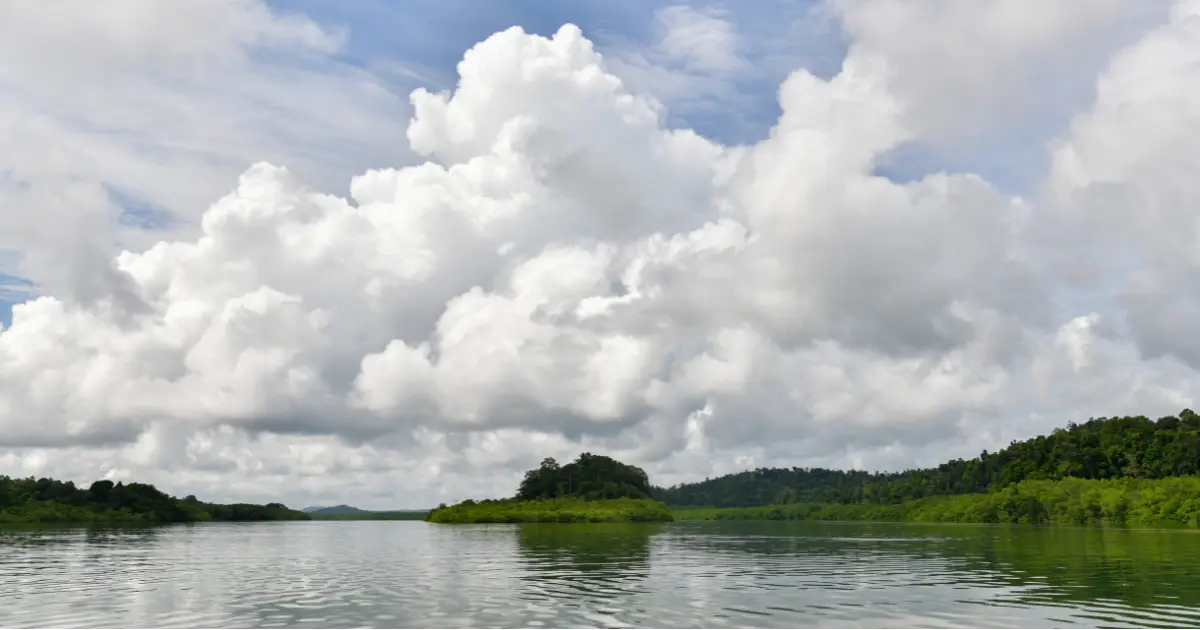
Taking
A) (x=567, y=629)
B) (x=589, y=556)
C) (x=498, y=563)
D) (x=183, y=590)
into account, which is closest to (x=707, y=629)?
(x=567, y=629)

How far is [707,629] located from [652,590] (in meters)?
17.9

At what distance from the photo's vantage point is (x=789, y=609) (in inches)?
1921

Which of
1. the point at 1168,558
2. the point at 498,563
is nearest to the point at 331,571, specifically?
the point at 498,563

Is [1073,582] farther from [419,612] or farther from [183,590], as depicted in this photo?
[183,590]

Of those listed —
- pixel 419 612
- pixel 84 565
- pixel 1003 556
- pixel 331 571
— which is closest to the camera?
pixel 419 612

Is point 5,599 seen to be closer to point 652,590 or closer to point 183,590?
point 183,590

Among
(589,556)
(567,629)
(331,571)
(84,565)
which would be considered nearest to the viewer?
(567,629)

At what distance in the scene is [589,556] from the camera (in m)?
98.6

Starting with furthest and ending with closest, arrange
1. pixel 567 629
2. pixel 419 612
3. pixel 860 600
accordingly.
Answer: pixel 860 600
pixel 419 612
pixel 567 629

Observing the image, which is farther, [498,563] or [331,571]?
[498,563]

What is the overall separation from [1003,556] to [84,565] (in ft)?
292

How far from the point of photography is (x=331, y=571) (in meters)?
77.2

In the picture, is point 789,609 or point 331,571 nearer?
point 789,609

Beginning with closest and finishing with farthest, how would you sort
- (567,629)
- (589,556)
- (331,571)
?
(567,629), (331,571), (589,556)
